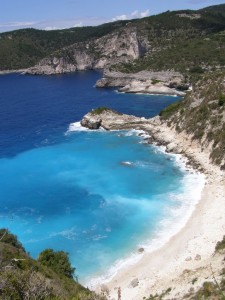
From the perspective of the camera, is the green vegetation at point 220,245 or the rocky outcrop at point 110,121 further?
the rocky outcrop at point 110,121

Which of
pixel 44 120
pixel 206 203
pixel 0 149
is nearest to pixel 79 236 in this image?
pixel 206 203

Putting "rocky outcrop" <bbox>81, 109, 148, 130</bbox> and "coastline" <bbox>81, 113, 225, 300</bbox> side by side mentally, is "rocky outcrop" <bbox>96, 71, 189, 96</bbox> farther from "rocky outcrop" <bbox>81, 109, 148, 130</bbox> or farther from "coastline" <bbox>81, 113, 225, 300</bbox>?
"coastline" <bbox>81, 113, 225, 300</bbox>

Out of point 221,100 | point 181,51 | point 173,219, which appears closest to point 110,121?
point 221,100

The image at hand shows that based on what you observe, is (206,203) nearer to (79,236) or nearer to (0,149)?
(79,236)

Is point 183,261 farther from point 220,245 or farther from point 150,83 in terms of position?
point 150,83

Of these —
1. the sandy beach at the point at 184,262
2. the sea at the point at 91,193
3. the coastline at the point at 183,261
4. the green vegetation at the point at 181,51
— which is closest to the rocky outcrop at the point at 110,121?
the sea at the point at 91,193

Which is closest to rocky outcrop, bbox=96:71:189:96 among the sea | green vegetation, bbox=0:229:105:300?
the sea

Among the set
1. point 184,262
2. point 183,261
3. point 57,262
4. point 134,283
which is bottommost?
point 134,283

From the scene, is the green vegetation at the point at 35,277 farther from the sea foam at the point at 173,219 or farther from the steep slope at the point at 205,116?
the steep slope at the point at 205,116
